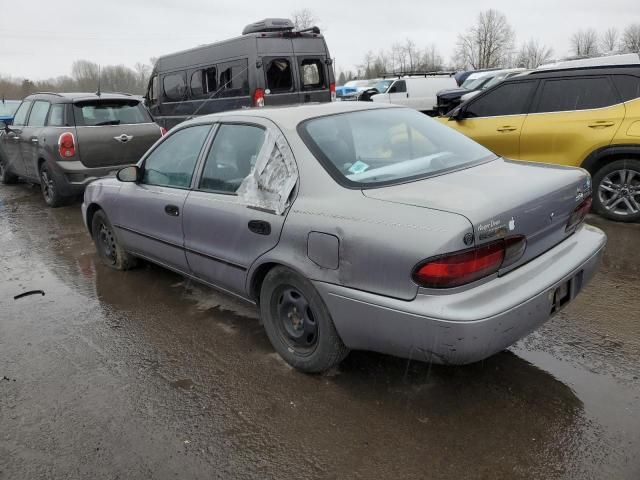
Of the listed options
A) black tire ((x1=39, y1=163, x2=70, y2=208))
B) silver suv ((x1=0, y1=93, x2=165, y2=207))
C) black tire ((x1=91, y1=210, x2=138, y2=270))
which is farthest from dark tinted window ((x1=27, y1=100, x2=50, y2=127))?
black tire ((x1=91, y1=210, x2=138, y2=270))

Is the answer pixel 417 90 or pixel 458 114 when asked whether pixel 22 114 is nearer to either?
pixel 458 114

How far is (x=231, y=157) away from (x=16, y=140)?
7.44 metres

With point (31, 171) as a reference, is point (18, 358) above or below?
below

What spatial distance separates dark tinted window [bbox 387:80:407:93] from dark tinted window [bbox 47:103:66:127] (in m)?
13.1

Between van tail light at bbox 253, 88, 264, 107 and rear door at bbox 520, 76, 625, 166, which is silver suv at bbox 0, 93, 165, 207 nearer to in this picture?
van tail light at bbox 253, 88, 264, 107

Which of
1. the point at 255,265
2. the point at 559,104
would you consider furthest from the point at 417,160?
the point at 559,104

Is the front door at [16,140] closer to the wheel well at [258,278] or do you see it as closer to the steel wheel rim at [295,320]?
the wheel well at [258,278]

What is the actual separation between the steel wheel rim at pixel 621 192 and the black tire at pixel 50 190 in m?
7.47

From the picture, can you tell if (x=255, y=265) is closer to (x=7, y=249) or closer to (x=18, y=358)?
(x=18, y=358)

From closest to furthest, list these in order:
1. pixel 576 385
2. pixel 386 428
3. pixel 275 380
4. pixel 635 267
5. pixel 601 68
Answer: pixel 386 428 < pixel 576 385 < pixel 275 380 < pixel 635 267 < pixel 601 68

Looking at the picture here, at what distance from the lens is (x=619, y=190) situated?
5.67 m

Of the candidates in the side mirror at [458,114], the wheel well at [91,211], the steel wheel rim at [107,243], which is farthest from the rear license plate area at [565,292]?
the side mirror at [458,114]

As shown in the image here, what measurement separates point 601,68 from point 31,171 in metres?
8.59

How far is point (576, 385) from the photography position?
2.86 metres
